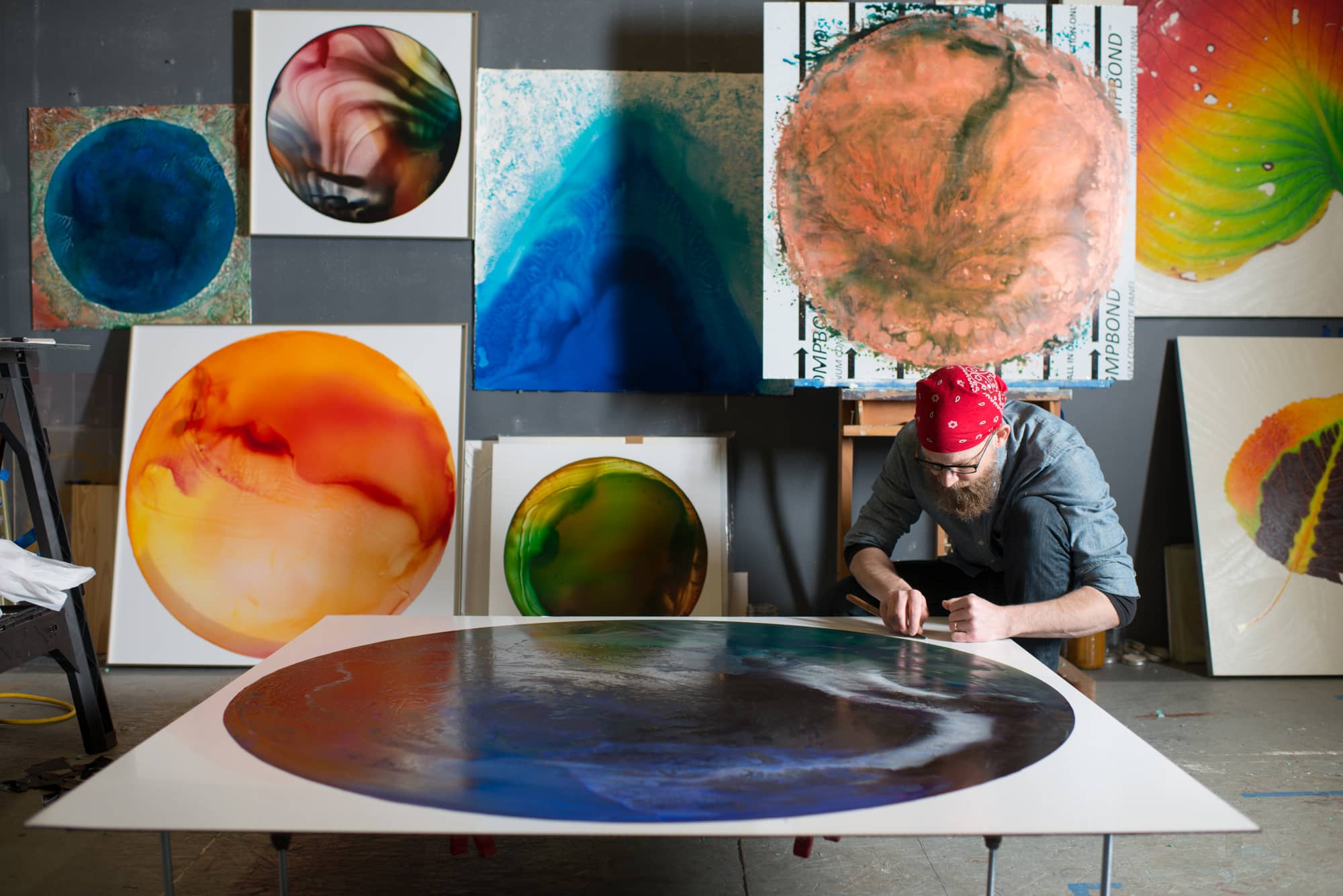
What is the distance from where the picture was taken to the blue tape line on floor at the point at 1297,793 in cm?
200

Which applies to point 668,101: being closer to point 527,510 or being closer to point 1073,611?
point 527,510

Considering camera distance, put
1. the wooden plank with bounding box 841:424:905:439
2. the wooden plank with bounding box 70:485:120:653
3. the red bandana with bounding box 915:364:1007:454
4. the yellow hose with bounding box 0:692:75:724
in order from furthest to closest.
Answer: the wooden plank with bounding box 70:485:120:653, the wooden plank with bounding box 841:424:905:439, the yellow hose with bounding box 0:692:75:724, the red bandana with bounding box 915:364:1007:454

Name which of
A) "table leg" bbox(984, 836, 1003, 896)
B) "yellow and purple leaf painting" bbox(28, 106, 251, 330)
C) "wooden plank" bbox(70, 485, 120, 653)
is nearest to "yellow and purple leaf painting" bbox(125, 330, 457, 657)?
"wooden plank" bbox(70, 485, 120, 653)

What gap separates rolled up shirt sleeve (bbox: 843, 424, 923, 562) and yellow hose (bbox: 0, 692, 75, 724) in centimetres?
193

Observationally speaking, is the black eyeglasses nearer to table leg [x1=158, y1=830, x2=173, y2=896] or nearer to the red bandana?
the red bandana

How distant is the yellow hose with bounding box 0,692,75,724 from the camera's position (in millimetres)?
2377

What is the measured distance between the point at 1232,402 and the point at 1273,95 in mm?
947

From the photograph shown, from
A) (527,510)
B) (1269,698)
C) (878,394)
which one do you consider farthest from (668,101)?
(1269,698)

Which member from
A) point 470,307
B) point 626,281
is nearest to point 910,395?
point 626,281

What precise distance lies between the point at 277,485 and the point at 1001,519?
204 cm

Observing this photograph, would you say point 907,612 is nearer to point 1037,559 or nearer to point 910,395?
point 1037,559

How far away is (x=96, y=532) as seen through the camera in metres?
3.02

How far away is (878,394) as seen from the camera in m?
2.69

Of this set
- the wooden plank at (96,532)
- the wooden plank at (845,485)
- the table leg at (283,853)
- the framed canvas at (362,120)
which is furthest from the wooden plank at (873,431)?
the wooden plank at (96,532)
